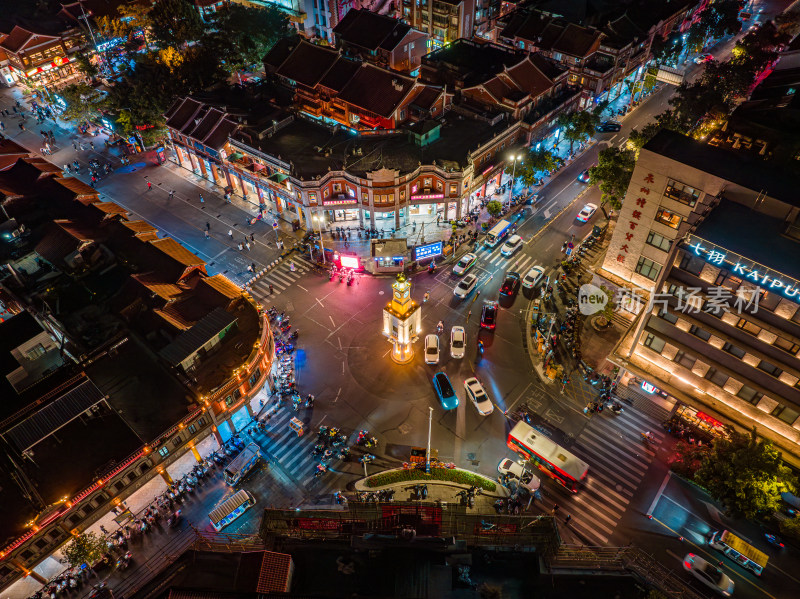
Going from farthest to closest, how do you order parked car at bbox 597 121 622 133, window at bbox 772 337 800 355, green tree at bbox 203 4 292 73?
1. green tree at bbox 203 4 292 73
2. parked car at bbox 597 121 622 133
3. window at bbox 772 337 800 355

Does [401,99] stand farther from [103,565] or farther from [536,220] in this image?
[103,565]

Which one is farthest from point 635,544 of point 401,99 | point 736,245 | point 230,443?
point 401,99

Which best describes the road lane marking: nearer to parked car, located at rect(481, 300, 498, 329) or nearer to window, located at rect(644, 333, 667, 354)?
window, located at rect(644, 333, 667, 354)

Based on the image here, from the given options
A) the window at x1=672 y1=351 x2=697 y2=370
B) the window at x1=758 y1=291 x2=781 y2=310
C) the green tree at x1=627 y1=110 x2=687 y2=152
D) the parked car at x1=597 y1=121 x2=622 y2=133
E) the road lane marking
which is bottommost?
the road lane marking

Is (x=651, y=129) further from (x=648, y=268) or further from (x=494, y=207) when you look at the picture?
(x=648, y=268)

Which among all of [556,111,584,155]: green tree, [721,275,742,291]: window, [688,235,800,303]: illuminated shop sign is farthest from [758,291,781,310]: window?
[556,111,584,155]: green tree

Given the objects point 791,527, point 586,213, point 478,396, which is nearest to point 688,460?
point 791,527
